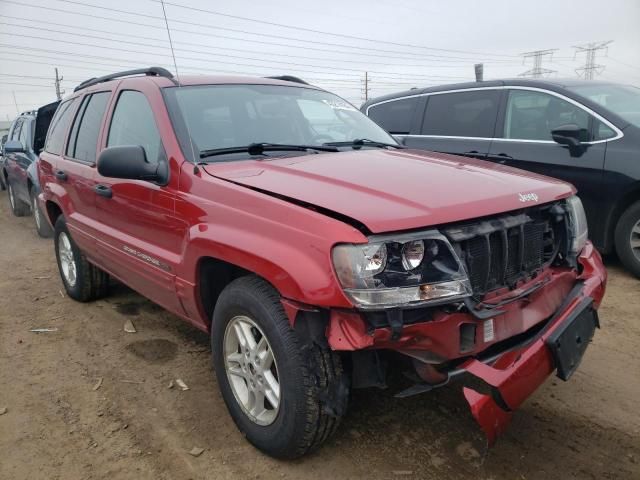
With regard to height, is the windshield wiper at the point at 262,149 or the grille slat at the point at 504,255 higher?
the windshield wiper at the point at 262,149

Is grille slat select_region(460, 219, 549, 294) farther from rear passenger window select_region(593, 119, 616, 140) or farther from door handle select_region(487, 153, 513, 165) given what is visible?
door handle select_region(487, 153, 513, 165)

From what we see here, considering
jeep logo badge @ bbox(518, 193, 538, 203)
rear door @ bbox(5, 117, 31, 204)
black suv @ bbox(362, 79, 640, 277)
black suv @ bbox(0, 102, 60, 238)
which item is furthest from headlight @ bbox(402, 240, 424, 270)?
rear door @ bbox(5, 117, 31, 204)

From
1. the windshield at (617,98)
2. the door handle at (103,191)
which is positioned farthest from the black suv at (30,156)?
the windshield at (617,98)

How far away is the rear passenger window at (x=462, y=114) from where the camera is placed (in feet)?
19.3

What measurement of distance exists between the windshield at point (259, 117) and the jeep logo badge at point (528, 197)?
1357mm

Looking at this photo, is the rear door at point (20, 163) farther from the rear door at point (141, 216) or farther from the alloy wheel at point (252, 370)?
the alloy wheel at point (252, 370)

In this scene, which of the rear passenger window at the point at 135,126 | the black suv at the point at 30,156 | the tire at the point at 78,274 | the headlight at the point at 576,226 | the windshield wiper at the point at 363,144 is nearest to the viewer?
the headlight at the point at 576,226

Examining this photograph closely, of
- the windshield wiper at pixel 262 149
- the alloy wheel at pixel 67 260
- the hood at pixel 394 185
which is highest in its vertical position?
the windshield wiper at pixel 262 149

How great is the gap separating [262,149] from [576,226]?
68.9 inches

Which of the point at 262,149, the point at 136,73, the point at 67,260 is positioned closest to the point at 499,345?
the point at 262,149

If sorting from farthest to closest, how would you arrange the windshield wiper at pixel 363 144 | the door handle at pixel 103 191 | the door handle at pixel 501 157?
the door handle at pixel 501 157 → the door handle at pixel 103 191 → the windshield wiper at pixel 363 144

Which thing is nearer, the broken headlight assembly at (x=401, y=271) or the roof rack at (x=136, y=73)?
the broken headlight assembly at (x=401, y=271)

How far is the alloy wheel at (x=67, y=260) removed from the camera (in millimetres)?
4798

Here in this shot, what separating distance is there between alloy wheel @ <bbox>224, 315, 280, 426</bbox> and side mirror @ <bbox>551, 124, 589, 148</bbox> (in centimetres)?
385
